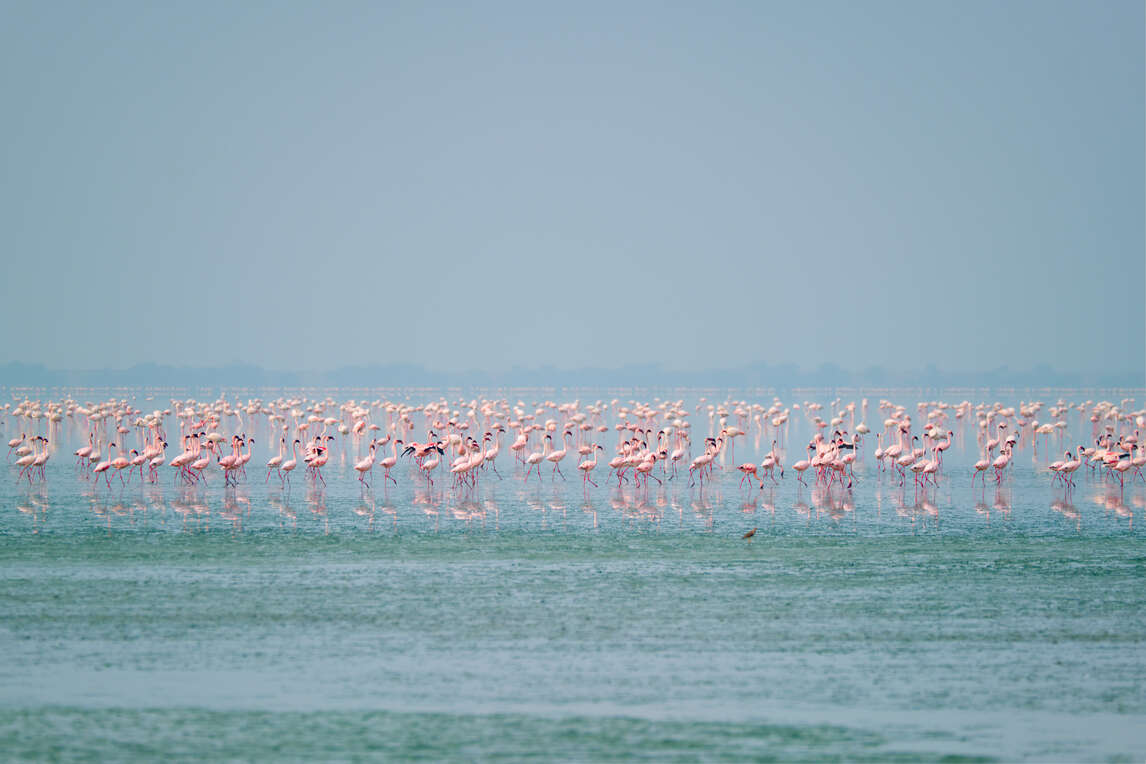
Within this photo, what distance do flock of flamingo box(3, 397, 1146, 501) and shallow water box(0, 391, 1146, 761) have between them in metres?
4.66

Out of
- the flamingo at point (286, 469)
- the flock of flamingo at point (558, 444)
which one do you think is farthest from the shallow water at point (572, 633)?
the flock of flamingo at point (558, 444)

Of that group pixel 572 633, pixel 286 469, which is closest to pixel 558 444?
pixel 286 469

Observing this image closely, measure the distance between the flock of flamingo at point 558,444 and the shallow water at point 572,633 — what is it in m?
4.66

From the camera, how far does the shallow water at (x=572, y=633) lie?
9672 mm

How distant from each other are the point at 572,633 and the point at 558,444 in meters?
30.1

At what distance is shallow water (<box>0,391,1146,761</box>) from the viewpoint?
967 cm

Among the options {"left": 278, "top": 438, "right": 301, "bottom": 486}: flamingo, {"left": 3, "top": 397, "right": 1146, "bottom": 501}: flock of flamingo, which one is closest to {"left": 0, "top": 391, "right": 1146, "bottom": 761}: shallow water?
{"left": 278, "top": 438, "right": 301, "bottom": 486}: flamingo

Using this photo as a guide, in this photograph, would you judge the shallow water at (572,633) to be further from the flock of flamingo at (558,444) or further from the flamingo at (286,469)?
the flock of flamingo at (558,444)

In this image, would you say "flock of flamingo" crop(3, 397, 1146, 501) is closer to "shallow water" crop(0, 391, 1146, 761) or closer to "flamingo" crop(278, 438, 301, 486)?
"flamingo" crop(278, 438, 301, 486)

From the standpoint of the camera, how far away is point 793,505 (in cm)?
2250

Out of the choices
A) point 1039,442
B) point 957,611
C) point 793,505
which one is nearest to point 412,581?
point 957,611

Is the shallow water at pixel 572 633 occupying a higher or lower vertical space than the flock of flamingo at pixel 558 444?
lower

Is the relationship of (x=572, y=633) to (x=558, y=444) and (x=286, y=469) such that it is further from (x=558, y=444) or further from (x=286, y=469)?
(x=558, y=444)

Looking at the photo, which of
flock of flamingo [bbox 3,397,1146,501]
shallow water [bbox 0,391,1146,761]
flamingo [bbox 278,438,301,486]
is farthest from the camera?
flock of flamingo [bbox 3,397,1146,501]
